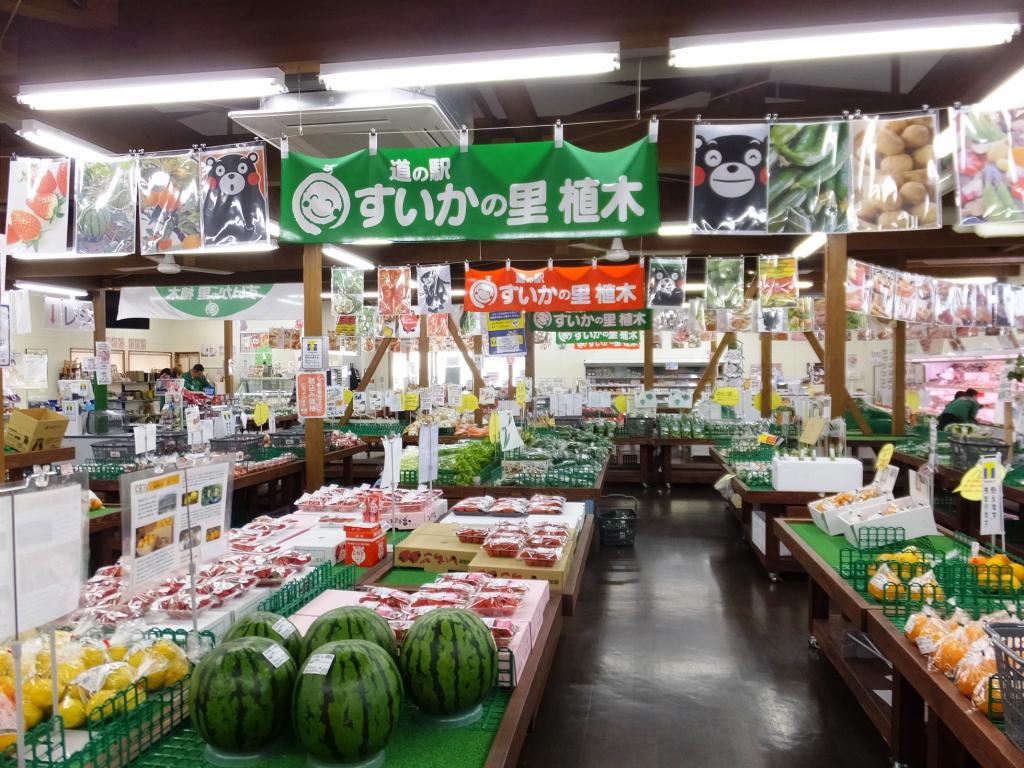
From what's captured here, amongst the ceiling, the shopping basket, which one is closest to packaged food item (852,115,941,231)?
the ceiling

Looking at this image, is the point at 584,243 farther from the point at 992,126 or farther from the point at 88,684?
the point at 88,684

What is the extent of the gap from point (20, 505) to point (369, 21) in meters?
3.56

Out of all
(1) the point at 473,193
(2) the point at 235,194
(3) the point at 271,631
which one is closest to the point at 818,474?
(1) the point at 473,193

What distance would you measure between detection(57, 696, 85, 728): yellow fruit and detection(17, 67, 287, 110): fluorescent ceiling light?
11.6ft

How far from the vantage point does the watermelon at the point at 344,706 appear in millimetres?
1581

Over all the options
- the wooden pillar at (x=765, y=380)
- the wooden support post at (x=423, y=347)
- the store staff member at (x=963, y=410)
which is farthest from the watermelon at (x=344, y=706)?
the wooden pillar at (x=765, y=380)

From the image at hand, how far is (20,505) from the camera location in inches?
55.2

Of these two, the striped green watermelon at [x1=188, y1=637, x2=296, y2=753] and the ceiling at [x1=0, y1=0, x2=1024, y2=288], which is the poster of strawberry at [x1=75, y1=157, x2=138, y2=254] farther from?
the striped green watermelon at [x1=188, y1=637, x2=296, y2=753]

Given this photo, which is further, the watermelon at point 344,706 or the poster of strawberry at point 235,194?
the poster of strawberry at point 235,194

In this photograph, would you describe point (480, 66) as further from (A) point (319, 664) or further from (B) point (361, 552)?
(A) point (319, 664)

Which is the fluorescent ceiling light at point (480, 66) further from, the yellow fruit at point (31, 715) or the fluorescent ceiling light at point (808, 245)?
the fluorescent ceiling light at point (808, 245)

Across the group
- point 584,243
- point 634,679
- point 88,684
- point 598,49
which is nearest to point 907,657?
point 634,679

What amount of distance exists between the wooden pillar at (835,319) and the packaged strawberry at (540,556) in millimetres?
4909

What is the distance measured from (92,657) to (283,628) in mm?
547
